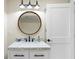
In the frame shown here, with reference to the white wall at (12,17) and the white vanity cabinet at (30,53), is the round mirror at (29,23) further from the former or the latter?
the white vanity cabinet at (30,53)

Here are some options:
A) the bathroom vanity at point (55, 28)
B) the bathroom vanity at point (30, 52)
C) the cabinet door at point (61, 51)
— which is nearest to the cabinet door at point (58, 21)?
the bathroom vanity at point (55, 28)

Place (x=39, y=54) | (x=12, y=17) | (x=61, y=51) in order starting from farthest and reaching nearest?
(x=12, y=17) < (x=61, y=51) < (x=39, y=54)

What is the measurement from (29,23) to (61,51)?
1.24 metres

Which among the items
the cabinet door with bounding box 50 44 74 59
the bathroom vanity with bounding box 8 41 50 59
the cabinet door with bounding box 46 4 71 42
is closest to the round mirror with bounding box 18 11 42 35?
the cabinet door with bounding box 46 4 71 42

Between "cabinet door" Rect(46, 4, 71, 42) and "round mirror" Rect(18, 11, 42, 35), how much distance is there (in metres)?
0.30

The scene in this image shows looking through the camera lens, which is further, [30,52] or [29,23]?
[29,23]

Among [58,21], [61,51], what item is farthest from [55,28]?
[61,51]

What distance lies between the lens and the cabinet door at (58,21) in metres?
3.85

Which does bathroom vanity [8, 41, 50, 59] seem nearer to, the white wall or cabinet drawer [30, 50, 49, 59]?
cabinet drawer [30, 50, 49, 59]

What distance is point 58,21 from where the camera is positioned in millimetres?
3889

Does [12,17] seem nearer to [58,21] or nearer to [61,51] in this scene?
[58,21]
